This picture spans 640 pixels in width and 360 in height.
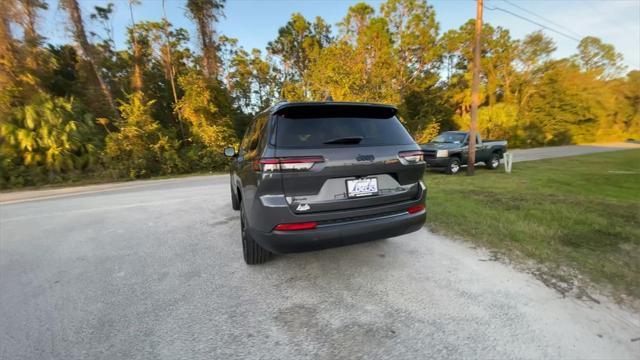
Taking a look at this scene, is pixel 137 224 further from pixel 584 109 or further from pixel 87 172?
pixel 584 109

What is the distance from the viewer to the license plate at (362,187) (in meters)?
2.32

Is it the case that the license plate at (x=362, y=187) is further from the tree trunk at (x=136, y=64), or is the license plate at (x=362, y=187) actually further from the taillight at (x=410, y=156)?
the tree trunk at (x=136, y=64)

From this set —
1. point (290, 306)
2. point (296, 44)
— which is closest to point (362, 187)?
point (290, 306)

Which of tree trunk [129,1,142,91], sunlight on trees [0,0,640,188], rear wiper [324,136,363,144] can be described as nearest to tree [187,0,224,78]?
sunlight on trees [0,0,640,188]

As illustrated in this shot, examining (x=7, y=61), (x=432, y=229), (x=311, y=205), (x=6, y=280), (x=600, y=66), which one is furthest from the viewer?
(x=600, y=66)

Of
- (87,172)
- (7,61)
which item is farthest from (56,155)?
(7,61)

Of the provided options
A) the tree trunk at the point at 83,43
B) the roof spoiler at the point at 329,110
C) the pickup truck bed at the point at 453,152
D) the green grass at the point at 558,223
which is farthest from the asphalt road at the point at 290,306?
the tree trunk at the point at 83,43

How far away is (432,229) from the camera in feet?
13.1

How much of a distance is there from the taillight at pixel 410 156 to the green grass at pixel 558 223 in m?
1.65

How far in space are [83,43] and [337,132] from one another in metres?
17.5

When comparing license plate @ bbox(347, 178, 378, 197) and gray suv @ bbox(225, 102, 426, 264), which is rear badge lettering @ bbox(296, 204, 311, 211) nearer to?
gray suv @ bbox(225, 102, 426, 264)

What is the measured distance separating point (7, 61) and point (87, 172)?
16.9 feet

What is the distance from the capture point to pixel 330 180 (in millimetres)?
2252

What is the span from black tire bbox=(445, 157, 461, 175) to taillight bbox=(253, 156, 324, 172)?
29.0 ft
